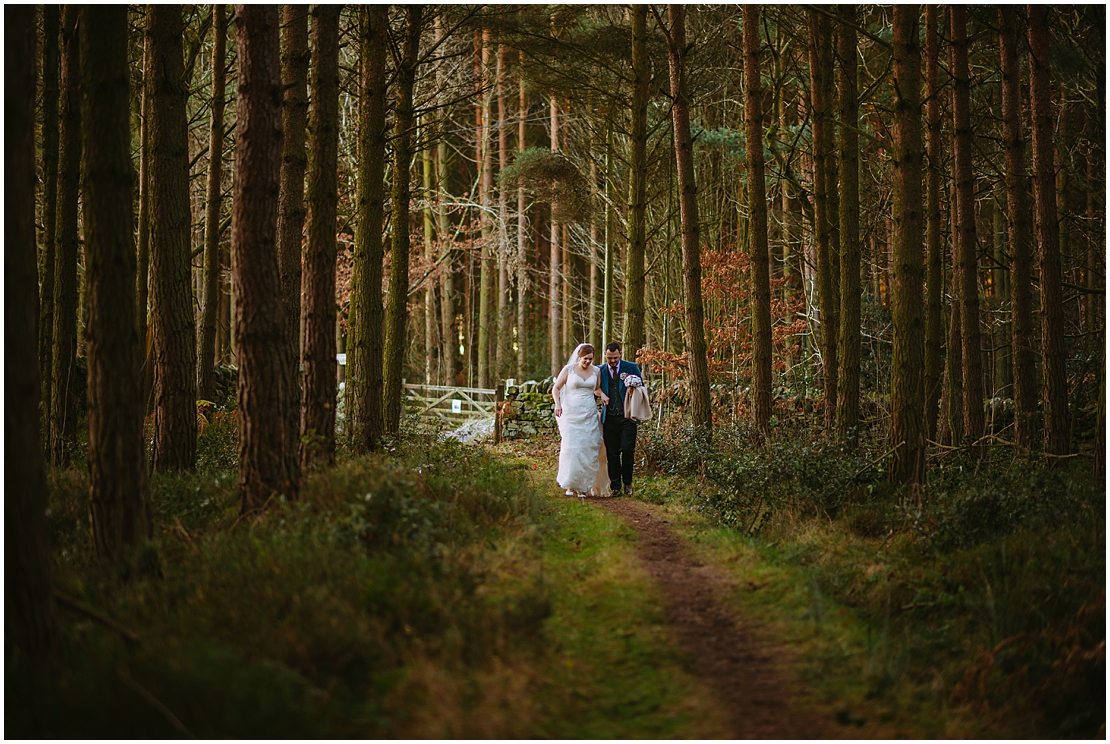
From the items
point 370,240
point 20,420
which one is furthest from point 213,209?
point 20,420

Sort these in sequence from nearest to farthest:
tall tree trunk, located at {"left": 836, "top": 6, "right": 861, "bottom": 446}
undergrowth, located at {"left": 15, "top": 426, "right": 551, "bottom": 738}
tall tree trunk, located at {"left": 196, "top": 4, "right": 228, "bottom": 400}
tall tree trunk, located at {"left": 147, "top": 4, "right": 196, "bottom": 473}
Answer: undergrowth, located at {"left": 15, "top": 426, "right": 551, "bottom": 738}, tall tree trunk, located at {"left": 147, "top": 4, "right": 196, "bottom": 473}, tall tree trunk, located at {"left": 836, "top": 6, "right": 861, "bottom": 446}, tall tree trunk, located at {"left": 196, "top": 4, "right": 228, "bottom": 400}

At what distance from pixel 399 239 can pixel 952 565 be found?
8.64 meters

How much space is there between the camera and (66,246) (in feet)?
34.4

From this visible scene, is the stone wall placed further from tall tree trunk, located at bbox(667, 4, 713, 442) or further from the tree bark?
the tree bark

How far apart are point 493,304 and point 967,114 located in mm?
29751

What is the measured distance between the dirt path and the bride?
3616 mm

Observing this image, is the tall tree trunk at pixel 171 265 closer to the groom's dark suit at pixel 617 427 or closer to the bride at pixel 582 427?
the bride at pixel 582 427

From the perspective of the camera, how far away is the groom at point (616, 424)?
476 inches

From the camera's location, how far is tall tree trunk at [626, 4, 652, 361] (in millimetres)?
15094

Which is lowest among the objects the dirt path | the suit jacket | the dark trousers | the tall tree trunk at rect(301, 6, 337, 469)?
the dirt path

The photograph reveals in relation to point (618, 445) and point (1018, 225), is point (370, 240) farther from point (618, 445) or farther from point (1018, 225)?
point (1018, 225)

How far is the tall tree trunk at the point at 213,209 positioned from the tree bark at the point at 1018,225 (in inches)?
420

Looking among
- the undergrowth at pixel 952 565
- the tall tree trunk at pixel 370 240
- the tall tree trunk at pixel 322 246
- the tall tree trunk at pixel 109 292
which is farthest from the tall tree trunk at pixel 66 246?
the undergrowth at pixel 952 565

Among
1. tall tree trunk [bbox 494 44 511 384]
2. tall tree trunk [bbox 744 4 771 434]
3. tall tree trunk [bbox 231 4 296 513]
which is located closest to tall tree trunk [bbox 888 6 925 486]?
tall tree trunk [bbox 744 4 771 434]
